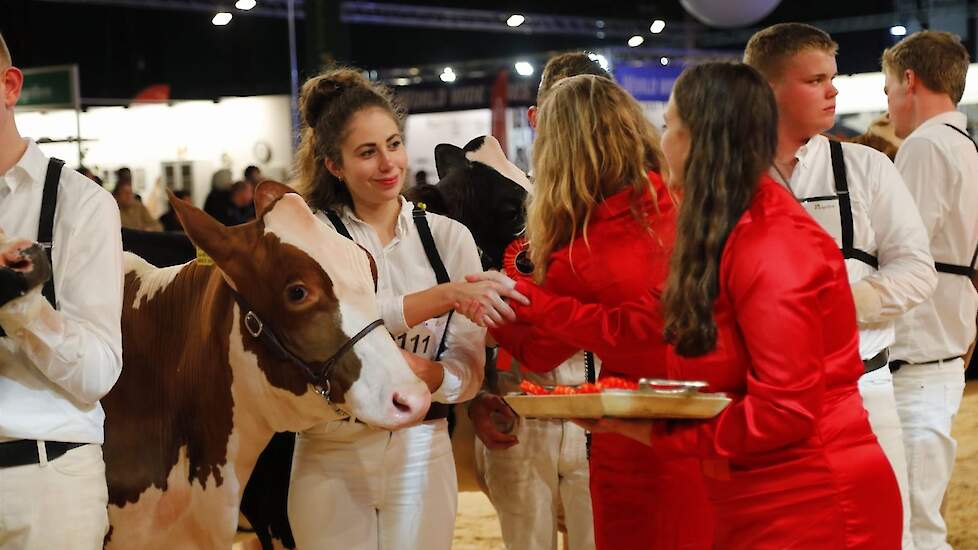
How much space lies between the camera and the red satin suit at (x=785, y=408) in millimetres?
1994

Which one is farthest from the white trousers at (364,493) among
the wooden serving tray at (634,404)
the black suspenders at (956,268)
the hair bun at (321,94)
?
the black suspenders at (956,268)

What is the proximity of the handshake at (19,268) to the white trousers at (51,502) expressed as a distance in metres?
0.38

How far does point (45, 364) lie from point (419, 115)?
46.7 ft

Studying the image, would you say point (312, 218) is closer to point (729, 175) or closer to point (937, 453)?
point (729, 175)

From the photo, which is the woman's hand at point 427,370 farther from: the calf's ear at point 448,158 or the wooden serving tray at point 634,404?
the calf's ear at point 448,158

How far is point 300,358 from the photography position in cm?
265

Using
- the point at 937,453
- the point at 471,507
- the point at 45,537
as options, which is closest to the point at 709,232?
the point at 45,537

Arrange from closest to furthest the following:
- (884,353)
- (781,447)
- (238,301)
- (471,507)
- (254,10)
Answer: (781,447) < (238,301) < (884,353) < (471,507) < (254,10)

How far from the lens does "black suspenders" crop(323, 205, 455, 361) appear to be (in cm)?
298

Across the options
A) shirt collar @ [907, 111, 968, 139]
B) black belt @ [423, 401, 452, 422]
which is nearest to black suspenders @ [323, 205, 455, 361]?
black belt @ [423, 401, 452, 422]

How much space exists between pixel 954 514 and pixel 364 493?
4.33 m

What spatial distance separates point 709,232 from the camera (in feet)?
6.89

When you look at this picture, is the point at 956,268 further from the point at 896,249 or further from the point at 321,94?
the point at 321,94

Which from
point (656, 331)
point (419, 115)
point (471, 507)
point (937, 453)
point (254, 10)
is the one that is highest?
point (254, 10)
